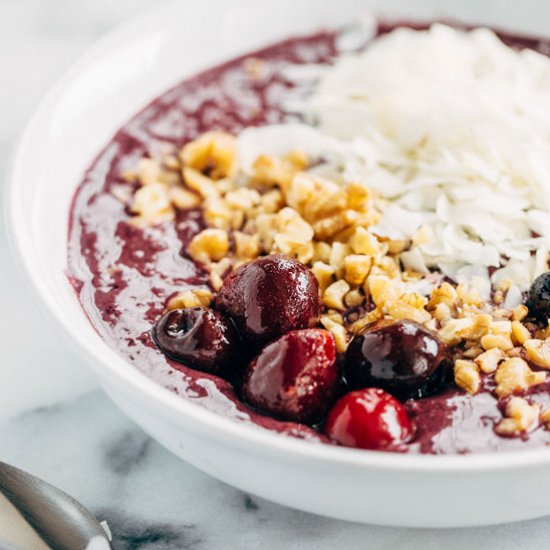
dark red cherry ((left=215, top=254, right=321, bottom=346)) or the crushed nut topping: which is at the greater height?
dark red cherry ((left=215, top=254, right=321, bottom=346))

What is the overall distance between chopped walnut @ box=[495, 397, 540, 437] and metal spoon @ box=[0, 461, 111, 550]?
2.33 feet

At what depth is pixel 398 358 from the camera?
60.4 inches

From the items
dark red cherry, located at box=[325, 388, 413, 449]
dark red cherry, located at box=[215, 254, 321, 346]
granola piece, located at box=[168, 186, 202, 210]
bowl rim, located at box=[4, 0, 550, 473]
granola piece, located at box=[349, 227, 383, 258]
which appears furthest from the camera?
granola piece, located at box=[168, 186, 202, 210]

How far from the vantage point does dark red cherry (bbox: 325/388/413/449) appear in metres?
1.44

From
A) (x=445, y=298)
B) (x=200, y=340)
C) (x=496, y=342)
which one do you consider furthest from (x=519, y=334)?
(x=200, y=340)

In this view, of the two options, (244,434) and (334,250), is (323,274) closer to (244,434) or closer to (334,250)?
(334,250)

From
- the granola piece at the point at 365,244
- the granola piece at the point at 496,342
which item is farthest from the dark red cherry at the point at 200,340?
the granola piece at the point at 496,342

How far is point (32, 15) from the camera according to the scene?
3260mm

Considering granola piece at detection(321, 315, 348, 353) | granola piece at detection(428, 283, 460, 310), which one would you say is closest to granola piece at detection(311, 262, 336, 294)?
granola piece at detection(321, 315, 348, 353)

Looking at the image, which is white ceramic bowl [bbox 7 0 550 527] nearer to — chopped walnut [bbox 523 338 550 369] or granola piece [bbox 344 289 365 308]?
chopped walnut [bbox 523 338 550 369]

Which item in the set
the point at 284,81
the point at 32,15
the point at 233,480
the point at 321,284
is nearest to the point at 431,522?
the point at 233,480

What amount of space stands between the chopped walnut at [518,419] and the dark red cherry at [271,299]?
0.41 meters

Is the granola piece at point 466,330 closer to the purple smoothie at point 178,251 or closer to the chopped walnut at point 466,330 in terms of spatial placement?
the chopped walnut at point 466,330

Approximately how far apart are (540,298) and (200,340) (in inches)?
26.3
